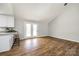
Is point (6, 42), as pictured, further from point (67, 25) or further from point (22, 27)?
point (67, 25)

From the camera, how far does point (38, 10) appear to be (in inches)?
56.3

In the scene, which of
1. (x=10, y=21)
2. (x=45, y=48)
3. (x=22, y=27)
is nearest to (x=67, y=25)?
(x=45, y=48)

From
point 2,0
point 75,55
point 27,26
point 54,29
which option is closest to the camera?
point 2,0

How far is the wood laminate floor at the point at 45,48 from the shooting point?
54.0 inches

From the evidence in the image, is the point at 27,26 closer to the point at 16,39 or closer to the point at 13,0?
the point at 16,39

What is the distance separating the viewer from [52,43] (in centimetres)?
150

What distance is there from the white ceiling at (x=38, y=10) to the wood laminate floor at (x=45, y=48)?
388 mm

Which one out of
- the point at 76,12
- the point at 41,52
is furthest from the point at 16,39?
the point at 76,12

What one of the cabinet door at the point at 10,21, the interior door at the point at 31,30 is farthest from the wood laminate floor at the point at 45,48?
the cabinet door at the point at 10,21

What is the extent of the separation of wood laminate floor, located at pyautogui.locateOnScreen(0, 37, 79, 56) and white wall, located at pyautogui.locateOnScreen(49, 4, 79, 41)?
4.2 inches

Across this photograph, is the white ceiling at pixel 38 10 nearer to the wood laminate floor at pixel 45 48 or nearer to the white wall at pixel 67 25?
the white wall at pixel 67 25

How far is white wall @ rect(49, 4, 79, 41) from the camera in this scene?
1424 mm

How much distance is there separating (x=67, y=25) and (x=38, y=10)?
580mm

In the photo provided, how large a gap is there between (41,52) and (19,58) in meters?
0.36
